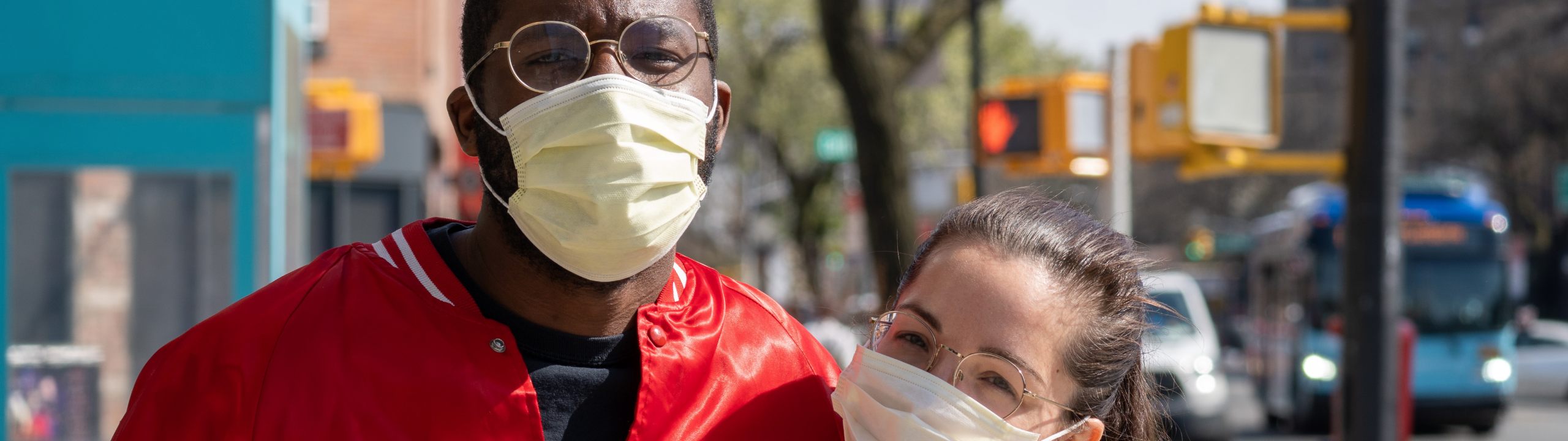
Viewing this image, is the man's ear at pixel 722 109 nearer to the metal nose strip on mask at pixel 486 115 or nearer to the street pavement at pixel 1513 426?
the metal nose strip on mask at pixel 486 115

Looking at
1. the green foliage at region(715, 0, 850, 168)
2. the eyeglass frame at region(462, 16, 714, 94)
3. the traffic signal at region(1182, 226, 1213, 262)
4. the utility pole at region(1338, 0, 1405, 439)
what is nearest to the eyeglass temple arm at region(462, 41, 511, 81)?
the eyeglass frame at region(462, 16, 714, 94)

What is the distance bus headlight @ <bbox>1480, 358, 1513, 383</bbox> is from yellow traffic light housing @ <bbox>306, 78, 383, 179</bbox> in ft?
36.5

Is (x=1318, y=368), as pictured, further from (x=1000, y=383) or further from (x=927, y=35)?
(x=1000, y=383)

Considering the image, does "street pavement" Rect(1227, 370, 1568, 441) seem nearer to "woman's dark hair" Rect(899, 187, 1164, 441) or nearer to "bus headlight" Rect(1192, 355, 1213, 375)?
"bus headlight" Rect(1192, 355, 1213, 375)

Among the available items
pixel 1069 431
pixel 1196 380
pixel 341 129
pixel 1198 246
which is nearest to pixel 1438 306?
pixel 1196 380

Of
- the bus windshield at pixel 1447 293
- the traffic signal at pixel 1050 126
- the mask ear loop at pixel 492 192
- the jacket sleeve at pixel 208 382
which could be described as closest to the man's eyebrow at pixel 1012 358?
the mask ear loop at pixel 492 192

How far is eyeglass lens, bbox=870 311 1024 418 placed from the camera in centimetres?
221

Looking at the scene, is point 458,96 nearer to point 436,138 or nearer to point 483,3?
point 483,3

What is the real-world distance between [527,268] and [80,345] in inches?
177

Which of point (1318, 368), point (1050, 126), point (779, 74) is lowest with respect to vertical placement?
point (1318, 368)

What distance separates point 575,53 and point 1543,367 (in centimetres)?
2203

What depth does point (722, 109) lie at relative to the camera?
2.41 m

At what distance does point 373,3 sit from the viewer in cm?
1778

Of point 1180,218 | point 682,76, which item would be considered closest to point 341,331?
point 682,76
